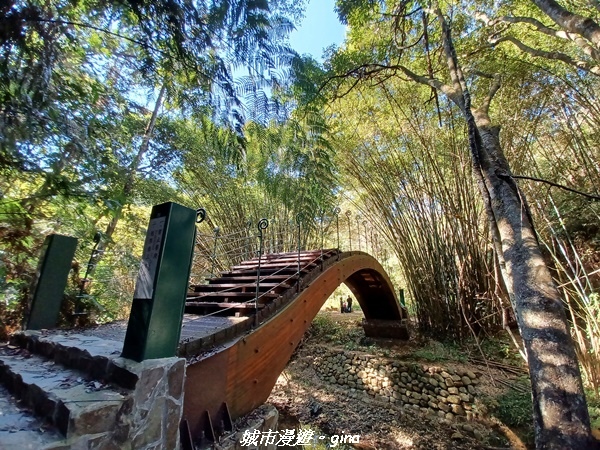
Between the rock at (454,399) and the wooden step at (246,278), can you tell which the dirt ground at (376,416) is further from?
the wooden step at (246,278)

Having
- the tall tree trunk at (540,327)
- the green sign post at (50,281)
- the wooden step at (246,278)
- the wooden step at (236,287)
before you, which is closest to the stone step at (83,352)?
the green sign post at (50,281)

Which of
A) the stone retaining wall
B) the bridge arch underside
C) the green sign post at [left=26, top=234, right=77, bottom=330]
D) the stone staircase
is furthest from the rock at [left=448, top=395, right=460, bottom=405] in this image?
the green sign post at [left=26, top=234, right=77, bottom=330]

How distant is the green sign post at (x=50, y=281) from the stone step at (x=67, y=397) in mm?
642

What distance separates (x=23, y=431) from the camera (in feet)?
3.11

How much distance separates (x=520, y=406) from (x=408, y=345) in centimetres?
179

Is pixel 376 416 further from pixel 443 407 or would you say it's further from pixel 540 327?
pixel 540 327

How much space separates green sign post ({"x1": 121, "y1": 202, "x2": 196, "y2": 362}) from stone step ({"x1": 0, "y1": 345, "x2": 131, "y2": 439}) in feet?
0.57

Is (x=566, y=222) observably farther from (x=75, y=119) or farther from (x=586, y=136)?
(x=75, y=119)

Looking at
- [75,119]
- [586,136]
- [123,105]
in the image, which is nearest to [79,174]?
[75,119]

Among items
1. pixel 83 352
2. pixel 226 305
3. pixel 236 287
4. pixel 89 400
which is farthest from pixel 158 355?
pixel 236 287

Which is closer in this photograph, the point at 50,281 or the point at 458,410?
the point at 50,281

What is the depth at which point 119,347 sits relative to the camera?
1451 mm

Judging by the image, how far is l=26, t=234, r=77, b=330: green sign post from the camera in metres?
1.98

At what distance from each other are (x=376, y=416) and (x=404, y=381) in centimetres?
65
